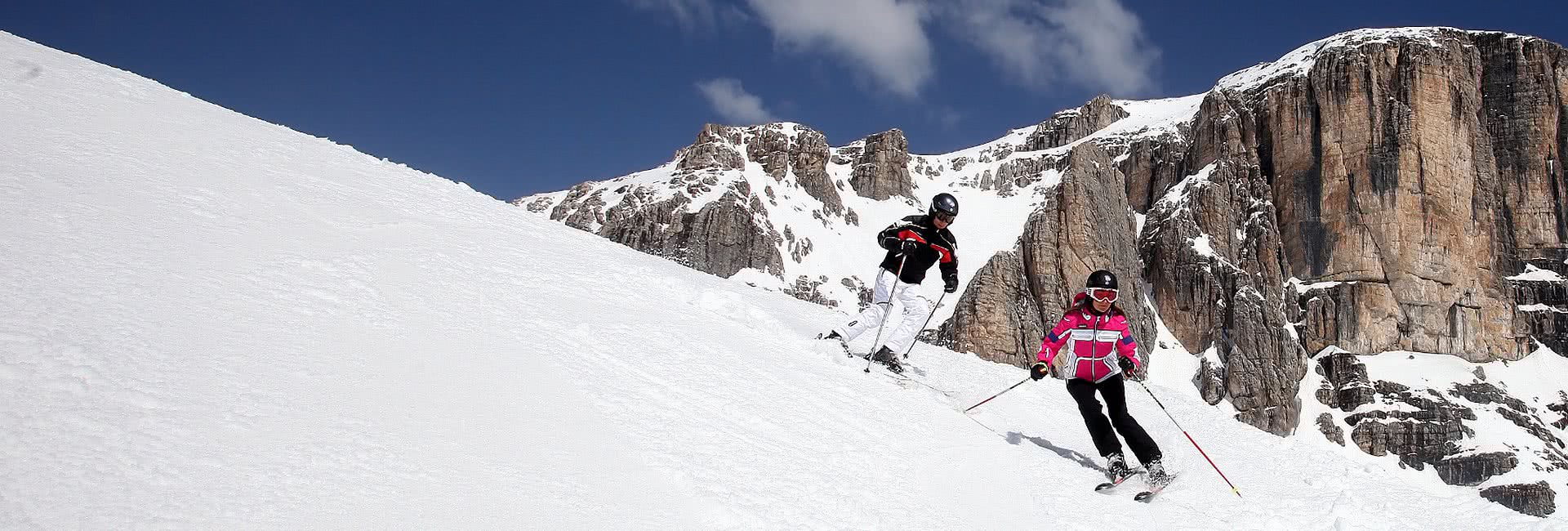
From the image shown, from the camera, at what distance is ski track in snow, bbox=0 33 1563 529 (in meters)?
3.01

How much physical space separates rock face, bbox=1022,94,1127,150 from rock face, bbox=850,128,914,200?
34739 millimetres

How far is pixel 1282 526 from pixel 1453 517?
6.78ft

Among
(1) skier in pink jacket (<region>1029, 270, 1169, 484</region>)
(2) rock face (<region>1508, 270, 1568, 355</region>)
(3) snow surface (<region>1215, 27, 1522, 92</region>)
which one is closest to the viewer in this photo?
(1) skier in pink jacket (<region>1029, 270, 1169, 484</region>)

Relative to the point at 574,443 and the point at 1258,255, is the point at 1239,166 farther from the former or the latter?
the point at 574,443

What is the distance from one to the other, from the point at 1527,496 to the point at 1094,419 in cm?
9580

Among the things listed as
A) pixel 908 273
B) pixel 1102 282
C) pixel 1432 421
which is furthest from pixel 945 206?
pixel 1432 421

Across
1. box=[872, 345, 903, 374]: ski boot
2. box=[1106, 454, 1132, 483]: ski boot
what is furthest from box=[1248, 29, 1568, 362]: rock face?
box=[1106, 454, 1132, 483]: ski boot

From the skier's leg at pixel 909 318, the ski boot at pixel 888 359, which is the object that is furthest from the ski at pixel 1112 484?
the skier's leg at pixel 909 318

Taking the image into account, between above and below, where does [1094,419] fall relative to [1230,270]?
below

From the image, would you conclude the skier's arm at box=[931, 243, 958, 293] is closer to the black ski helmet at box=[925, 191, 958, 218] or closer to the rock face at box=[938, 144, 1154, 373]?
the black ski helmet at box=[925, 191, 958, 218]

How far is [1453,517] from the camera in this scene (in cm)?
625

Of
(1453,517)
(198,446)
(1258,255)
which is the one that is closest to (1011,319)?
(1258,255)

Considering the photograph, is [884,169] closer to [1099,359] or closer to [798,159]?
[798,159]

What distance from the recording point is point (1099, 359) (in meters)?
6.72
